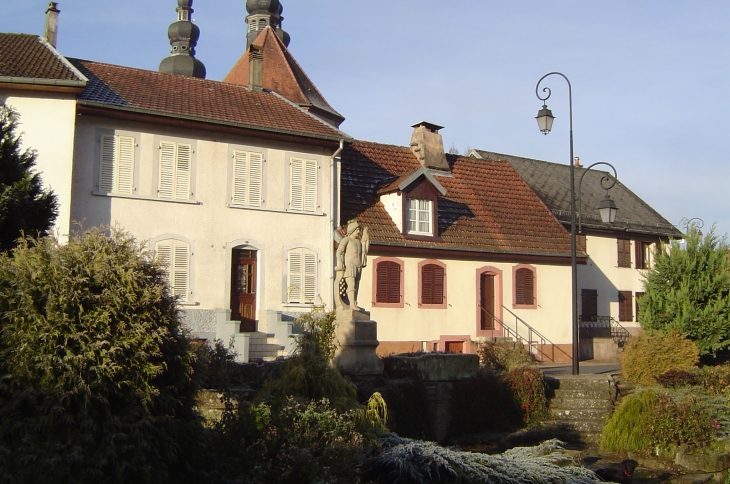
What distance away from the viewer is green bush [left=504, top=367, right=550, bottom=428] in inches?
617

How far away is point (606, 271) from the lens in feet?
99.2

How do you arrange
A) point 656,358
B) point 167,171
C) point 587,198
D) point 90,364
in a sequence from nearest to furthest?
1. point 90,364
2. point 656,358
3. point 167,171
4. point 587,198

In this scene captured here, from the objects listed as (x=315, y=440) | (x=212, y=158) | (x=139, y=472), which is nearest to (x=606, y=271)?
(x=212, y=158)

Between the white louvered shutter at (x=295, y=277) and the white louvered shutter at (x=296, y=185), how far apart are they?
4.02 ft

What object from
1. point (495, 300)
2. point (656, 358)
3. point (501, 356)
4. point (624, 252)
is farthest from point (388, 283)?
point (624, 252)

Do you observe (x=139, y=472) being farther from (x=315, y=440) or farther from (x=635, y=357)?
(x=635, y=357)

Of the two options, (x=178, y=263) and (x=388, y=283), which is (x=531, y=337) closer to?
(x=388, y=283)

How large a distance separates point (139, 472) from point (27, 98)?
43.2 feet

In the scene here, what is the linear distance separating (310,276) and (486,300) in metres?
6.16

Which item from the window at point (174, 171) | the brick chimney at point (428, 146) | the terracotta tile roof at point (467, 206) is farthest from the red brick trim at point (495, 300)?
the window at point (174, 171)

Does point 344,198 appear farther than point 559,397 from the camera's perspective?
Yes

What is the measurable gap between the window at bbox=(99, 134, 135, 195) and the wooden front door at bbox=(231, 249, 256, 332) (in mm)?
3156

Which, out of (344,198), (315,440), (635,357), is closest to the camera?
(315,440)

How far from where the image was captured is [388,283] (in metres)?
22.1
